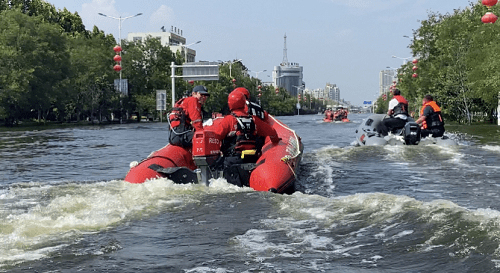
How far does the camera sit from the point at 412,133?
1975 cm

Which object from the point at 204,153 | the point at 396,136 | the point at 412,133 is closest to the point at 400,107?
the point at 396,136

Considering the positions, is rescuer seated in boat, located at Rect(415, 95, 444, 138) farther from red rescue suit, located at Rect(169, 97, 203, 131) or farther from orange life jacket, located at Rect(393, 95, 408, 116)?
red rescue suit, located at Rect(169, 97, 203, 131)

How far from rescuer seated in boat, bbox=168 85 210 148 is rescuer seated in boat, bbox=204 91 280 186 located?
22.3 inches

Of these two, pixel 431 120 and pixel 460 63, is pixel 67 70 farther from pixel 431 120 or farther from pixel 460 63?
pixel 431 120

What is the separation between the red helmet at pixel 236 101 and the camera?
11008 mm

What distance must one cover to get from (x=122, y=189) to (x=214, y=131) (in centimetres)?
196

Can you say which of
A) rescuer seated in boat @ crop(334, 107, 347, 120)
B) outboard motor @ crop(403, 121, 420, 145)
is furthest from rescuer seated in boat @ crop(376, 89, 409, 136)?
rescuer seated in boat @ crop(334, 107, 347, 120)

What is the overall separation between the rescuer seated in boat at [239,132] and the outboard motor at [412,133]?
9.06 metres

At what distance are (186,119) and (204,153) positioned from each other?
84.2 inches

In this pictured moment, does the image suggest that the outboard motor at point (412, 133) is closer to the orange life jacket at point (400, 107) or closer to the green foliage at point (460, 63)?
the orange life jacket at point (400, 107)

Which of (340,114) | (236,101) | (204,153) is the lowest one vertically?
(340,114)

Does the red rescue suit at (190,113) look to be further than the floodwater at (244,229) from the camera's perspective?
Yes

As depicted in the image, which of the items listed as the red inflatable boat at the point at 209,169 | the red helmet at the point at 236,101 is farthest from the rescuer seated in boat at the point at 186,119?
the red helmet at the point at 236,101

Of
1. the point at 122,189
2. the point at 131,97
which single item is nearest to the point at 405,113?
the point at 122,189
